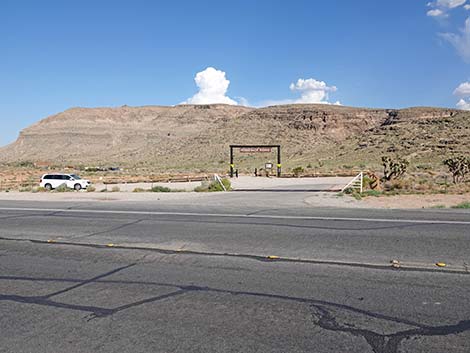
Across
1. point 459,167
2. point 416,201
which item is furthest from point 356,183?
point 459,167

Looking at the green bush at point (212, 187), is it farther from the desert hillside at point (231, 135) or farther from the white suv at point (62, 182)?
the desert hillside at point (231, 135)

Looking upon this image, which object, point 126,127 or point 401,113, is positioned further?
point 126,127

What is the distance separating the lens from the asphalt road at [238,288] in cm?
492

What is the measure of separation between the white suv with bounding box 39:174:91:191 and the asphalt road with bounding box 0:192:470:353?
27.0 metres

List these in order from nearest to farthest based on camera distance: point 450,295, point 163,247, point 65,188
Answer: point 450,295 < point 163,247 < point 65,188

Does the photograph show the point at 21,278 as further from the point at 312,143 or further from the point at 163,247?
the point at 312,143

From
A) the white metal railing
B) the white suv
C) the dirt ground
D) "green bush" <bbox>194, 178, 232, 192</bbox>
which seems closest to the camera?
the dirt ground

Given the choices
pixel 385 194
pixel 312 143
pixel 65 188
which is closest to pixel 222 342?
pixel 385 194

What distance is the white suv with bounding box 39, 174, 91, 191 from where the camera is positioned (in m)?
38.8

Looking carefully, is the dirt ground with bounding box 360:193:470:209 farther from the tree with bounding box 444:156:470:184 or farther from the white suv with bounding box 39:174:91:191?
the white suv with bounding box 39:174:91:191

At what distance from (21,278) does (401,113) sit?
326 ft

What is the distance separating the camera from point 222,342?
15.8 ft

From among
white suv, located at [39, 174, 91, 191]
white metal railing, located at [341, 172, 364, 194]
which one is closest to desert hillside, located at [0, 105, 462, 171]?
white metal railing, located at [341, 172, 364, 194]

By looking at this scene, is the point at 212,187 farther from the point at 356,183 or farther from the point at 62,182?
the point at 62,182
